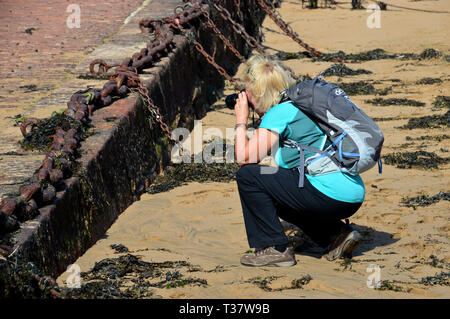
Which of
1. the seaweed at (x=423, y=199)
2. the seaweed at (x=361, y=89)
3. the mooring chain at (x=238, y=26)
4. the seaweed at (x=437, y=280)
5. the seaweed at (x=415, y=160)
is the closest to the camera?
the seaweed at (x=437, y=280)

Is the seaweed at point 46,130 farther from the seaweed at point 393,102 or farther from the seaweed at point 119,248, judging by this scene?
the seaweed at point 393,102

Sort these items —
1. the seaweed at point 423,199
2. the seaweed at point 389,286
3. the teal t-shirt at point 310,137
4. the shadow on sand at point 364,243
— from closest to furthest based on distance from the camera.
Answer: the seaweed at point 389,286, the teal t-shirt at point 310,137, the shadow on sand at point 364,243, the seaweed at point 423,199

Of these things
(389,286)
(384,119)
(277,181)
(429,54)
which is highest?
(277,181)

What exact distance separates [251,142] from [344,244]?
2.81ft

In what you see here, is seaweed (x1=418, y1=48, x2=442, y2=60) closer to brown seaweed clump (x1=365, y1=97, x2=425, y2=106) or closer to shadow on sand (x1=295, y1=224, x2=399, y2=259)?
brown seaweed clump (x1=365, y1=97, x2=425, y2=106)

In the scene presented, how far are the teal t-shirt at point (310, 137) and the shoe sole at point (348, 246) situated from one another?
246 mm

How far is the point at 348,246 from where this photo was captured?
4.52 meters

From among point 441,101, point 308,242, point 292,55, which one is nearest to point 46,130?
point 308,242

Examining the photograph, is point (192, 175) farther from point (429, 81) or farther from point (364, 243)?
point (429, 81)

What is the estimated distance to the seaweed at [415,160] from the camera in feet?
20.7

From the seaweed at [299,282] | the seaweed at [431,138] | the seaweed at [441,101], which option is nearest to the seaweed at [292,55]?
the seaweed at [441,101]

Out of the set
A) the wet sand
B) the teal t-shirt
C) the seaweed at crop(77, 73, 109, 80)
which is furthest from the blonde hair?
the seaweed at crop(77, 73, 109, 80)

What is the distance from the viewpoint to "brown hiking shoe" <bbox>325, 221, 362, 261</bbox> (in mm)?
4516

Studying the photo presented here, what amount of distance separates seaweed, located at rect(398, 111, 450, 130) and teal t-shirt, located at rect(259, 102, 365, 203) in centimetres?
328
